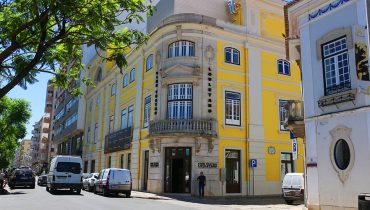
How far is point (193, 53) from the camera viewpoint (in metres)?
27.5

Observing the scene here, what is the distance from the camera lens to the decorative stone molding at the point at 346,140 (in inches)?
541

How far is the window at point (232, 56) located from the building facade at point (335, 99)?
39.4 feet

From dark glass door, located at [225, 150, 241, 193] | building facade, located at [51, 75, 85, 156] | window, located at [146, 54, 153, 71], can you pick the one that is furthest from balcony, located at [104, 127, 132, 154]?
dark glass door, located at [225, 150, 241, 193]

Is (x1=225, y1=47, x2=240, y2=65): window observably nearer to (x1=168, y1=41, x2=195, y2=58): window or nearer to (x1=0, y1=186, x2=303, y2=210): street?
(x1=168, y1=41, x2=195, y2=58): window

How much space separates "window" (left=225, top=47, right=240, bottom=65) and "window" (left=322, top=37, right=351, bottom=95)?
524 inches

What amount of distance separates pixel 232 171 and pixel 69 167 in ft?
36.4

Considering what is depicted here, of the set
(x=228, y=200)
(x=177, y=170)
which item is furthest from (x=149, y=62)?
(x=228, y=200)

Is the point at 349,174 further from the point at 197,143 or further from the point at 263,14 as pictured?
the point at 263,14

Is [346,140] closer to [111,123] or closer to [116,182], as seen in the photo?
[116,182]

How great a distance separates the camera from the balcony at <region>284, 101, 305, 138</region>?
56.4ft

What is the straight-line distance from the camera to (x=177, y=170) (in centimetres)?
2661

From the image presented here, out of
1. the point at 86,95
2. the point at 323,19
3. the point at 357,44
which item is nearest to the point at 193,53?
the point at 323,19

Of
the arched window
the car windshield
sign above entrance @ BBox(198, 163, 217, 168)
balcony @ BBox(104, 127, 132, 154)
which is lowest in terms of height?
the car windshield

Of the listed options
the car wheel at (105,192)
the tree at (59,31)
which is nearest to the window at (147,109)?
the car wheel at (105,192)
